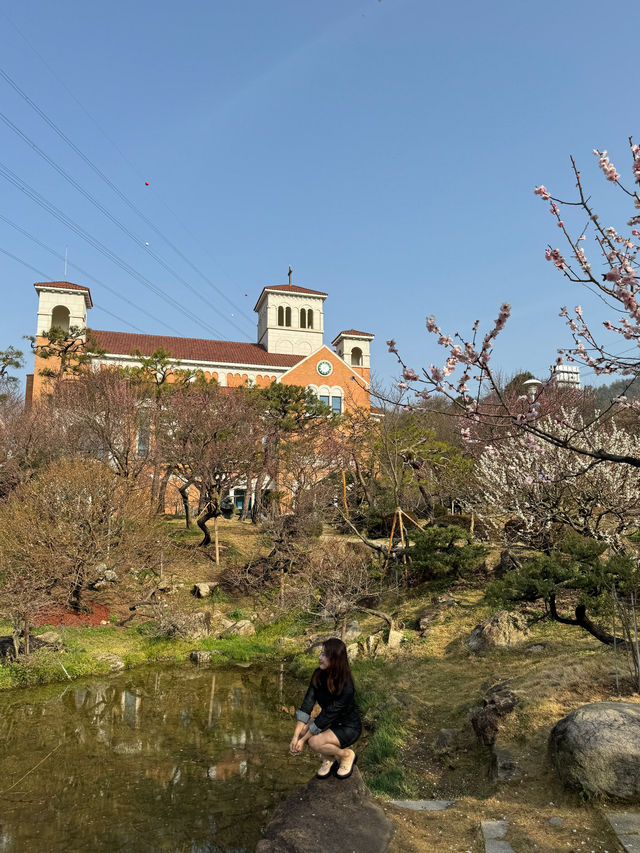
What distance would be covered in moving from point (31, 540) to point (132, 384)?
13.2 m

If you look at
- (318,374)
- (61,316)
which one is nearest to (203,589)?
(318,374)

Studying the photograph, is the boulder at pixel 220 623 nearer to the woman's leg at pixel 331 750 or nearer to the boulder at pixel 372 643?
the boulder at pixel 372 643

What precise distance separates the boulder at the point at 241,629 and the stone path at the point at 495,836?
13.2m

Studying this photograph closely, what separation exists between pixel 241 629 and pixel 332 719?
12.9 m

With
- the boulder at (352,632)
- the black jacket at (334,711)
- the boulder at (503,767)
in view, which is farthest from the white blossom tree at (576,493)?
the boulder at (352,632)

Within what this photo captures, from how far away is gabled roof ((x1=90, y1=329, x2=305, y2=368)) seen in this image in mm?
45281

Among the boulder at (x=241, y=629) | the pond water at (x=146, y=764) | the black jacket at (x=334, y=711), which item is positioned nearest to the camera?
the black jacket at (x=334, y=711)

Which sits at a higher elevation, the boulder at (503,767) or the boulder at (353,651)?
the boulder at (503,767)

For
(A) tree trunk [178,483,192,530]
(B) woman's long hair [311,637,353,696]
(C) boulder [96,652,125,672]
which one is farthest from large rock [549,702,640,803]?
(A) tree trunk [178,483,192,530]

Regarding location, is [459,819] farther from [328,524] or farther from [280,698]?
[328,524]

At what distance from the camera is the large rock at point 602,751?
5.63 m

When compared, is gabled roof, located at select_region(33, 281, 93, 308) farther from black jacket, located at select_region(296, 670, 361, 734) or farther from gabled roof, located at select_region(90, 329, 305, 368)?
black jacket, located at select_region(296, 670, 361, 734)

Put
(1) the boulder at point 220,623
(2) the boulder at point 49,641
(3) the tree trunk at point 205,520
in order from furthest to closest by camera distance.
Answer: (3) the tree trunk at point 205,520 → (1) the boulder at point 220,623 → (2) the boulder at point 49,641

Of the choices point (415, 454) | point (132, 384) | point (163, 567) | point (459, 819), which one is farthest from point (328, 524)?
point (459, 819)
